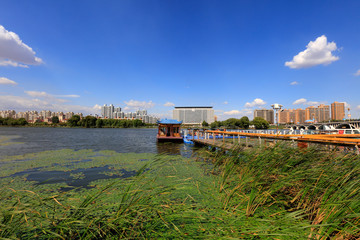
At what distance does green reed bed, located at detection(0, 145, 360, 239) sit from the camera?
6.08 ft

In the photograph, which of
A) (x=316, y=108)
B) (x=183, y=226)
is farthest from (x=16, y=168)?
(x=316, y=108)

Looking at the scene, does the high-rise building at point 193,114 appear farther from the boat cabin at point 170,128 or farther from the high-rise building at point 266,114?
the boat cabin at point 170,128

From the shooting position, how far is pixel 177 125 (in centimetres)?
2320

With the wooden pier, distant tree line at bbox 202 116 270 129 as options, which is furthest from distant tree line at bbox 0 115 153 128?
the wooden pier

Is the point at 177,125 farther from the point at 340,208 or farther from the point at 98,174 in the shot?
the point at 340,208

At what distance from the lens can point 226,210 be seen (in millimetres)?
3068

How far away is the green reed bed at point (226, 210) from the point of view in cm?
185

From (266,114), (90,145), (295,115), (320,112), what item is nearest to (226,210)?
(90,145)

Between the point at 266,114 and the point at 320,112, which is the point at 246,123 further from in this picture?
the point at 266,114

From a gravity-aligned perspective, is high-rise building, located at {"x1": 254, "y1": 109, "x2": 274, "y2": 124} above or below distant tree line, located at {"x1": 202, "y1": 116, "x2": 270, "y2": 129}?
above

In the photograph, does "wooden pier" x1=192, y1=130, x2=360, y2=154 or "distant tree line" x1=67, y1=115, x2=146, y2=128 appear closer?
"wooden pier" x1=192, y1=130, x2=360, y2=154

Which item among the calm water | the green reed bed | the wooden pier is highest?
the wooden pier

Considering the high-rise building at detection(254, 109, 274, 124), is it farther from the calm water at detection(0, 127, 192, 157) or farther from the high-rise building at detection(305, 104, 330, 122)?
the calm water at detection(0, 127, 192, 157)

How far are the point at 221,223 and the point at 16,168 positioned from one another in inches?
423
